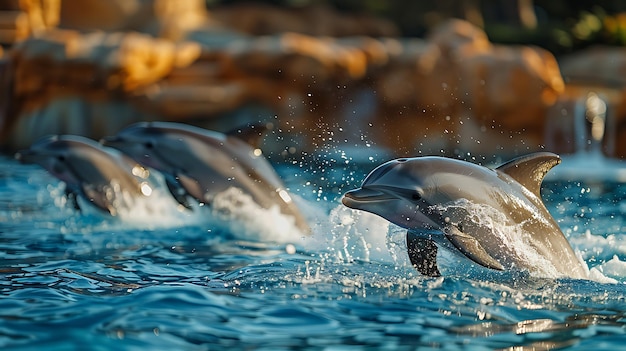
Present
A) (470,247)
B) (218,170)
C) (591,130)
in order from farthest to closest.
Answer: (591,130), (218,170), (470,247)

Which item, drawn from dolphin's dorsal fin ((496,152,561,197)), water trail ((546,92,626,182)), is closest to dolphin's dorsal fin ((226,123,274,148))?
dolphin's dorsal fin ((496,152,561,197))

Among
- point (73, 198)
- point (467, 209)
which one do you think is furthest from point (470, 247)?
point (73, 198)

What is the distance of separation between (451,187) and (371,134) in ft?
43.2

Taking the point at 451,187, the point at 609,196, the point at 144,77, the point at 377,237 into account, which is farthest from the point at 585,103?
the point at 451,187

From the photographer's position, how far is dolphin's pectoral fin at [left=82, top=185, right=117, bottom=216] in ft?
31.7

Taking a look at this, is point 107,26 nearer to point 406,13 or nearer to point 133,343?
point 406,13

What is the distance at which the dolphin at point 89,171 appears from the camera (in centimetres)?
977

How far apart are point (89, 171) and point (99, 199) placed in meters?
0.33

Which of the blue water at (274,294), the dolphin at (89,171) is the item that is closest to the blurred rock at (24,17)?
the dolphin at (89,171)

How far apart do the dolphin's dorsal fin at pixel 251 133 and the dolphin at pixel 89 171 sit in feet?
5.06

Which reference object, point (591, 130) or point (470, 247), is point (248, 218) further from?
point (591, 130)

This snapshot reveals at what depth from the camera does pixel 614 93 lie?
1838 centimetres

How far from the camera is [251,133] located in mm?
8852

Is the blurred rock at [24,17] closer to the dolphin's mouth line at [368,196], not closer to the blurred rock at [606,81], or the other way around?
the blurred rock at [606,81]
